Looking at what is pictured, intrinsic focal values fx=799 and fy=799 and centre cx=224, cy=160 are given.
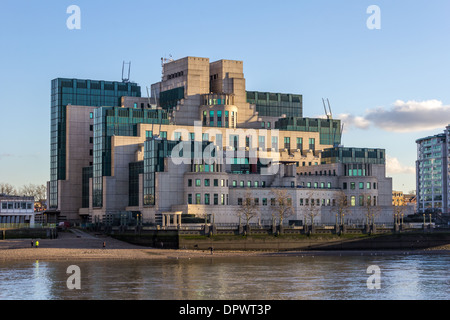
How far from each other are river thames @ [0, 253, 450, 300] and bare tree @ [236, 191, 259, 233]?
40711 mm

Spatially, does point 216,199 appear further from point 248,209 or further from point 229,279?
point 229,279

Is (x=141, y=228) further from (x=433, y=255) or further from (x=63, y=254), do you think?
(x=433, y=255)

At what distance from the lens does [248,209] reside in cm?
18812

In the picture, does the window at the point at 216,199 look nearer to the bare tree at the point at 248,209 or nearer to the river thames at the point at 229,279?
the bare tree at the point at 248,209

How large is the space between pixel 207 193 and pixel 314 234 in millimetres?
29217

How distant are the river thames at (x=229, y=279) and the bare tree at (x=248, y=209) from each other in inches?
1603

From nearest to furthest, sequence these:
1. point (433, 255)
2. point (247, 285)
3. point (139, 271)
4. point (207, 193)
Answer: point (247, 285)
point (139, 271)
point (433, 255)
point (207, 193)

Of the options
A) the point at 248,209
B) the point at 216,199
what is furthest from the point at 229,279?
the point at 216,199

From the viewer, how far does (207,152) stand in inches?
7736

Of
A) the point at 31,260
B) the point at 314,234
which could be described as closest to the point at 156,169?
the point at 314,234

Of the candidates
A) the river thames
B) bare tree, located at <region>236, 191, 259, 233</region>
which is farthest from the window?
the river thames

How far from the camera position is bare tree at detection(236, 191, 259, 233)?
18975 centimetres

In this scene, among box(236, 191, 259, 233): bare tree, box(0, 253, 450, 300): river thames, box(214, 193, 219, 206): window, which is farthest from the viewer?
box(214, 193, 219, 206): window

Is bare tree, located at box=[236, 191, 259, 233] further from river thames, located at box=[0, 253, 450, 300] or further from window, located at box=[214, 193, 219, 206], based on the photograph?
river thames, located at box=[0, 253, 450, 300]
